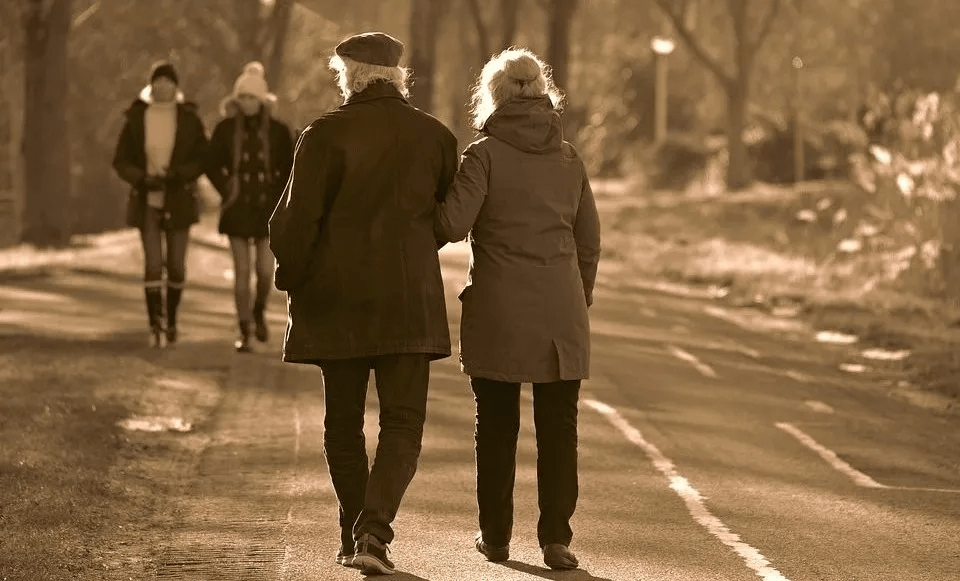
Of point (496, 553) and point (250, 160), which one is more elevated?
point (250, 160)

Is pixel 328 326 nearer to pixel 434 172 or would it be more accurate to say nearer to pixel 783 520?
pixel 434 172

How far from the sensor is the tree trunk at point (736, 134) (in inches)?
1761

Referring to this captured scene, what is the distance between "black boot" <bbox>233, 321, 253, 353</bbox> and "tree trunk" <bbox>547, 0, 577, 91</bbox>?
22.2 metres

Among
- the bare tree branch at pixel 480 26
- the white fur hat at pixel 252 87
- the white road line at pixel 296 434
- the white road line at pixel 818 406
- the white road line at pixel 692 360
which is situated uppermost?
the bare tree branch at pixel 480 26

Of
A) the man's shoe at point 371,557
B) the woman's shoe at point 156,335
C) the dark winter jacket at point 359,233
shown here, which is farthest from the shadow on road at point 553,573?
the woman's shoe at point 156,335

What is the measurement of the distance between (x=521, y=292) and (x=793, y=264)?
1813 centimetres

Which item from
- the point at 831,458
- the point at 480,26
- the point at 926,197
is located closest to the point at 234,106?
the point at 831,458

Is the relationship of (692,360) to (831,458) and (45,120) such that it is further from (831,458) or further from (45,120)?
(45,120)

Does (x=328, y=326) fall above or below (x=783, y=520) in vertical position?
above

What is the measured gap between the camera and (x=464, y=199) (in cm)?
688

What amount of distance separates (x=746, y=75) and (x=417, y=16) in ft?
47.6

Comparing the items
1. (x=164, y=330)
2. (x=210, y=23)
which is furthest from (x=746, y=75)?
(x=164, y=330)

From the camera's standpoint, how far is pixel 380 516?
6.78 m

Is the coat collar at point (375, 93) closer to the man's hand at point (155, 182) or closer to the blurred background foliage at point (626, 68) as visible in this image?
the man's hand at point (155, 182)
